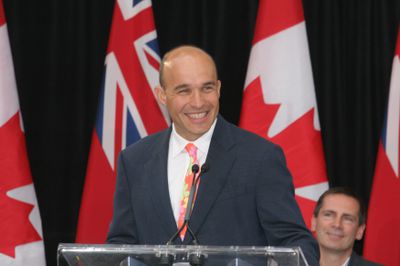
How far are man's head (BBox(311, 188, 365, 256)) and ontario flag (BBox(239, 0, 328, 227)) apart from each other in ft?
0.70

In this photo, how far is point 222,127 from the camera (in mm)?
2891

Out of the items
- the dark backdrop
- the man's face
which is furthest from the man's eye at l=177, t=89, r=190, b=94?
the dark backdrop

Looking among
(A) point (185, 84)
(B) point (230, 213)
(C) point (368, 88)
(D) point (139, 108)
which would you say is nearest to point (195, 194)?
(B) point (230, 213)

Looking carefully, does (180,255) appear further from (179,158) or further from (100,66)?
(100,66)

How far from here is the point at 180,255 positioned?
217cm

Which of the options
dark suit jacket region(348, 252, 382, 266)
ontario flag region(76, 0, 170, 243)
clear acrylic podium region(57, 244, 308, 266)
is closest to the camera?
clear acrylic podium region(57, 244, 308, 266)

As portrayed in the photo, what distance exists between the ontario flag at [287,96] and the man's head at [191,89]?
203cm

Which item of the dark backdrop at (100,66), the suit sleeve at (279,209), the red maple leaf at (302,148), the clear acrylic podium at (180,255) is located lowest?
the clear acrylic podium at (180,255)

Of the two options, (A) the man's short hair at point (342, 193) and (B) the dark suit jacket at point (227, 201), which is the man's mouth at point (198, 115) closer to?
(B) the dark suit jacket at point (227, 201)

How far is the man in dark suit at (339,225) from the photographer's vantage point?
449cm

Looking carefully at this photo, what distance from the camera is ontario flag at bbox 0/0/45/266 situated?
4.73 meters

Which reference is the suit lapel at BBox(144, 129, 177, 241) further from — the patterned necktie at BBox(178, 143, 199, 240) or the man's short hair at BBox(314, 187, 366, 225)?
the man's short hair at BBox(314, 187, 366, 225)

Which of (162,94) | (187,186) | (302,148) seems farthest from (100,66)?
(187,186)

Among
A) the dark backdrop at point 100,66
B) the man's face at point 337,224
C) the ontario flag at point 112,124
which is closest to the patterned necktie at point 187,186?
the man's face at point 337,224
